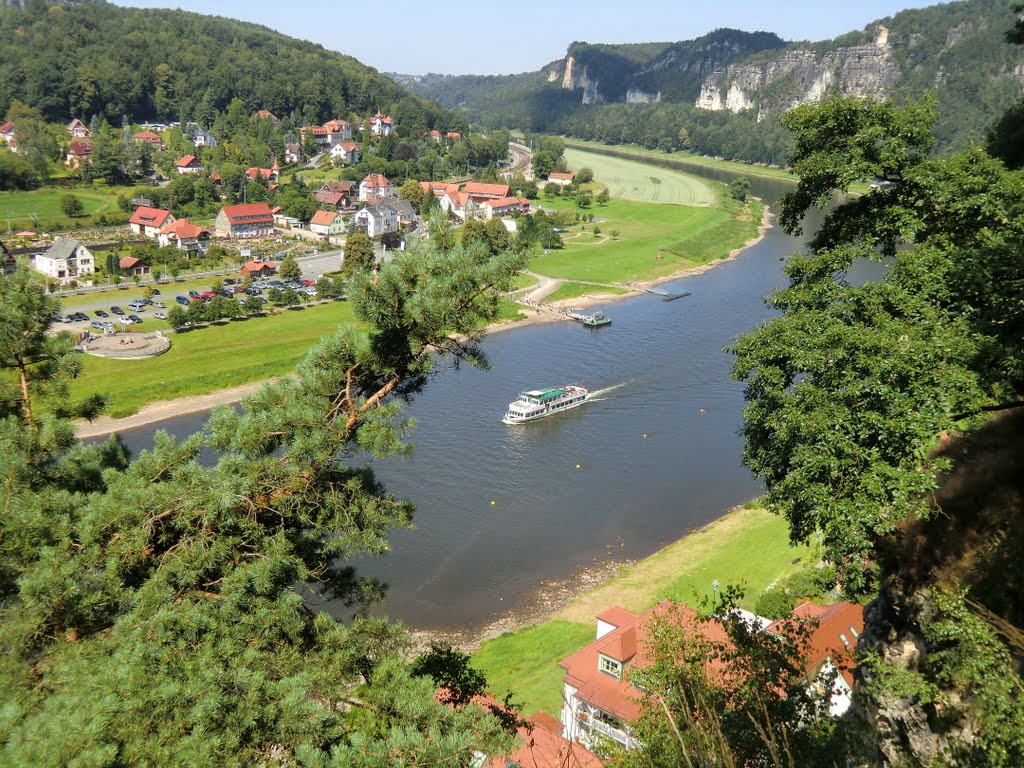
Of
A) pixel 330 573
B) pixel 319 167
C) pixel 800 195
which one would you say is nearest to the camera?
pixel 330 573

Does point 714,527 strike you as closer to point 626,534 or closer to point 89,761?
point 626,534

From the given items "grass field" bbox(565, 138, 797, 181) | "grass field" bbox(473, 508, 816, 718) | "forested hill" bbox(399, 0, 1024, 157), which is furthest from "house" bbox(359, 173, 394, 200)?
"forested hill" bbox(399, 0, 1024, 157)

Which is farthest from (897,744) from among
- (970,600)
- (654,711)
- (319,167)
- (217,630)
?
(319,167)

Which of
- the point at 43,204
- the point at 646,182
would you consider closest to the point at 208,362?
the point at 43,204

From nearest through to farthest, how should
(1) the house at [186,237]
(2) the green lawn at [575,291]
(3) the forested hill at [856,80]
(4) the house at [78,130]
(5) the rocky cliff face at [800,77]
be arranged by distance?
(2) the green lawn at [575,291] < (1) the house at [186,237] < (4) the house at [78,130] < (3) the forested hill at [856,80] < (5) the rocky cliff face at [800,77]

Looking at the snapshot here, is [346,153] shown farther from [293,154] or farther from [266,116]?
[266,116]

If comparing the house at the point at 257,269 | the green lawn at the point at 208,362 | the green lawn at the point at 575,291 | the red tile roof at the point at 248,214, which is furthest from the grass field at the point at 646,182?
the green lawn at the point at 208,362

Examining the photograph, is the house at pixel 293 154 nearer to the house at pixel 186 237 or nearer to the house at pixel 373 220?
the house at pixel 373 220
